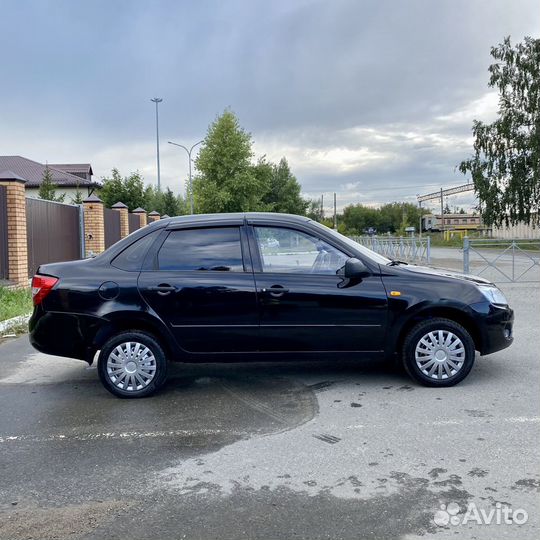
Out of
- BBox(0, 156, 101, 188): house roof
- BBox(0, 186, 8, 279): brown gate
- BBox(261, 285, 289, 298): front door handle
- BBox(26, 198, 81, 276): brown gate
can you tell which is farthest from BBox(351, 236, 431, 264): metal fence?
BBox(0, 156, 101, 188): house roof

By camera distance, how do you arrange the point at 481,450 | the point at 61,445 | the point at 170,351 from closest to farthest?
the point at 481,450 < the point at 61,445 < the point at 170,351

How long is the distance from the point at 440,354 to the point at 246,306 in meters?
1.87

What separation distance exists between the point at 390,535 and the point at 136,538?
50.9 inches

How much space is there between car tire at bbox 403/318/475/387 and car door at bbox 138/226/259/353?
4.83 ft

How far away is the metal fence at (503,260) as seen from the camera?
1498 cm

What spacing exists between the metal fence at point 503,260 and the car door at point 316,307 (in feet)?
30.7

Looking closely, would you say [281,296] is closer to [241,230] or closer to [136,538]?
[241,230]

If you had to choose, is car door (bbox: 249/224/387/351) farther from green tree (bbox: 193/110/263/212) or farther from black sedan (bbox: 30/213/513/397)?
green tree (bbox: 193/110/263/212)

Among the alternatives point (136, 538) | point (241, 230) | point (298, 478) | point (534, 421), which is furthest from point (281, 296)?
point (136, 538)

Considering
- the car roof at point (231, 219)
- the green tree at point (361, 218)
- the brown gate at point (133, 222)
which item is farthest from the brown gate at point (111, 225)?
the green tree at point (361, 218)

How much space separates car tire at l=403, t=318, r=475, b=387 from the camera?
17.3 ft

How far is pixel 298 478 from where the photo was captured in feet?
11.6


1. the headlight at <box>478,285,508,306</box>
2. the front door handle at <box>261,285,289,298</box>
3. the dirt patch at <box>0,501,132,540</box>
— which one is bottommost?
the dirt patch at <box>0,501,132,540</box>

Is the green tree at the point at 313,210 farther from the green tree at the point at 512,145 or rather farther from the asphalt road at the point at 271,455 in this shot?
the asphalt road at the point at 271,455
